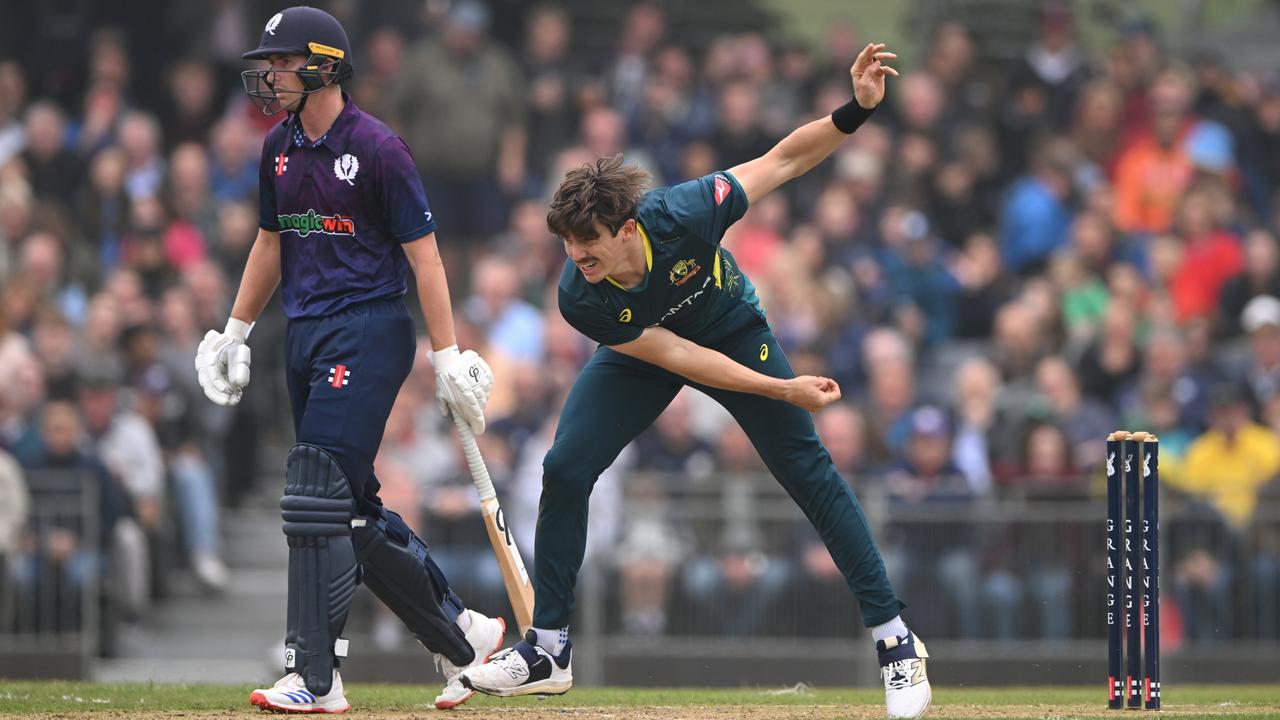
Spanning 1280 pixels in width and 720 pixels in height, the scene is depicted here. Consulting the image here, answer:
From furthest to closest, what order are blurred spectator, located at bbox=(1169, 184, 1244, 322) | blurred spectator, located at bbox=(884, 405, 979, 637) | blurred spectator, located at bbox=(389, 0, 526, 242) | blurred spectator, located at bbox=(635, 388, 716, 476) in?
1. blurred spectator, located at bbox=(389, 0, 526, 242)
2. blurred spectator, located at bbox=(1169, 184, 1244, 322)
3. blurred spectator, located at bbox=(635, 388, 716, 476)
4. blurred spectator, located at bbox=(884, 405, 979, 637)

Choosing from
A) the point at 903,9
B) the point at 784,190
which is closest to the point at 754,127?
the point at 784,190

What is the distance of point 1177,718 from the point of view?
796 cm

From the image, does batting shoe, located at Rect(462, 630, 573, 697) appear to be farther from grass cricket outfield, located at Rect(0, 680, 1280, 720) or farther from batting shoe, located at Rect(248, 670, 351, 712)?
batting shoe, located at Rect(248, 670, 351, 712)

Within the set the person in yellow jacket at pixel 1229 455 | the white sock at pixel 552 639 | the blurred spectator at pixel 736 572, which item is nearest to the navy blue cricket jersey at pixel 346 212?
the white sock at pixel 552 639

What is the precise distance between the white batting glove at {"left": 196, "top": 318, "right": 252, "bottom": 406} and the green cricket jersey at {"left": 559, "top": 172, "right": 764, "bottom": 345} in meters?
1.46

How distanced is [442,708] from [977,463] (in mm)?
6961

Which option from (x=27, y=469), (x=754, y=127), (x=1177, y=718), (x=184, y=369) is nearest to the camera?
(x=1177, y=718)

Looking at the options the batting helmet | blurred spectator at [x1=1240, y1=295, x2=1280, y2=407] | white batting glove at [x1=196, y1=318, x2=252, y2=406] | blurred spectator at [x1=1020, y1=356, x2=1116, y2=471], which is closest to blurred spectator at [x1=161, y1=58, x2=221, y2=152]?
blurred spectator at [x1=1020, y1=356, x2=1116, y2=471]

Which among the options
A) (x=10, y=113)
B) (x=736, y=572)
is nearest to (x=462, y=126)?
(x=10, y=113)

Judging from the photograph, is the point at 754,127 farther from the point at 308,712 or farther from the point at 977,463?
the point at 308,712

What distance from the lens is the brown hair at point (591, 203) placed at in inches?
312

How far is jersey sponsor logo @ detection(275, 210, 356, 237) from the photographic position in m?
8.21

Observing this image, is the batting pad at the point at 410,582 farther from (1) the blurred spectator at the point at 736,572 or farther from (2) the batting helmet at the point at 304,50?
(1) the blurred spectator at the point at 736,572

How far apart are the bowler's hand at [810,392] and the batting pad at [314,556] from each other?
1.82 metres
